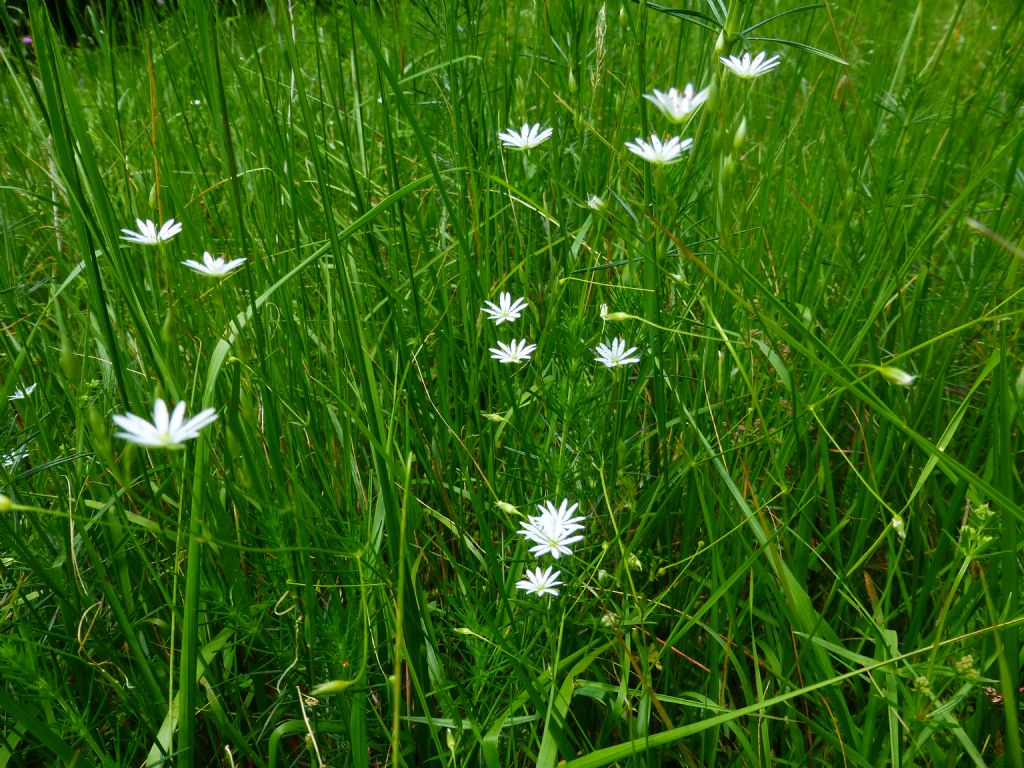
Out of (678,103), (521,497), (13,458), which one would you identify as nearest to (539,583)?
(521,497)

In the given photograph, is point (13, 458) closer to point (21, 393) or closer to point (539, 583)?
point (21, 393)

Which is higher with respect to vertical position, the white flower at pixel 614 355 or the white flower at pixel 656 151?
the white flower at pixel 656 151

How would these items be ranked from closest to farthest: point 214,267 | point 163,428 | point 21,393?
point 163,428 < point 214,267 < point 21,393

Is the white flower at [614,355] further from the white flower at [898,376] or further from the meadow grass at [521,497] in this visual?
the white flower at [898,376]

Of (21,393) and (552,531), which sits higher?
(21,393)

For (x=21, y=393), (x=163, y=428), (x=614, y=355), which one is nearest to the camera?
(x=163, y=428)

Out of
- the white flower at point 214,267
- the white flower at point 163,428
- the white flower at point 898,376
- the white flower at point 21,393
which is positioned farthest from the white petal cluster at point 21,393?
the white flower at point 898,376
